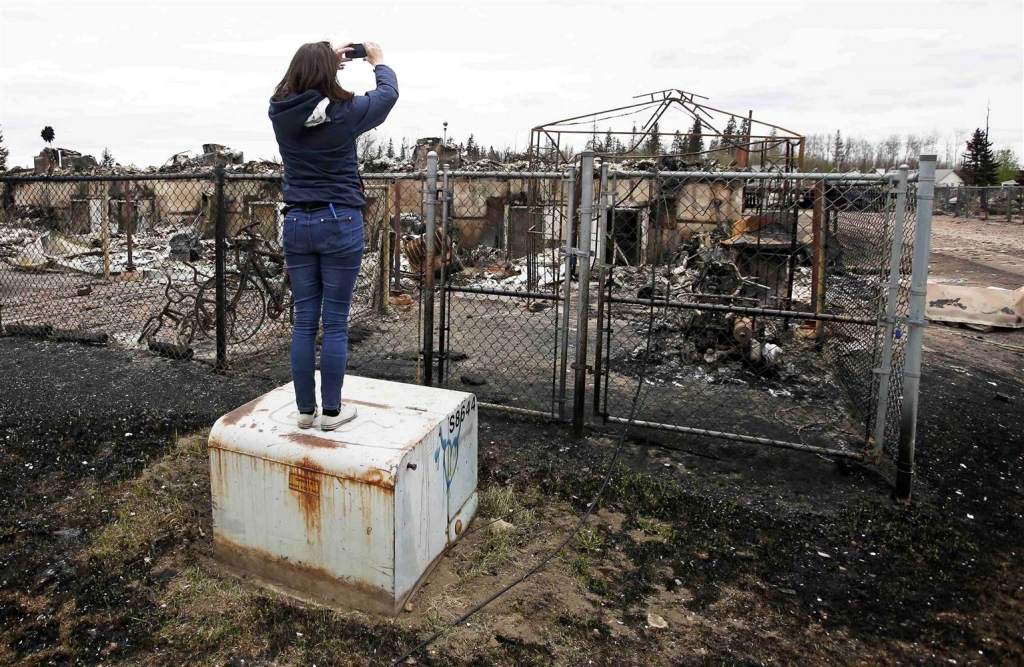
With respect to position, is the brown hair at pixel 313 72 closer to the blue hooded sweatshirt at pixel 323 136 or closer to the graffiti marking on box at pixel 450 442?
the blue hooded sweatshirt at pixel 323 136

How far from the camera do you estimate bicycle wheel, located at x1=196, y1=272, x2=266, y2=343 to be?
7.05 metres

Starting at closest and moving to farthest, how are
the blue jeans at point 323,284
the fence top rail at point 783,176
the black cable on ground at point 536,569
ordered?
the black cable on ground at point 536,569 < the blue jeans at point 323,284 < the fence top rail at point 783,176

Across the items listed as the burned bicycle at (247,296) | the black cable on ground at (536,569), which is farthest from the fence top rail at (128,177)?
the black cable on ground at (536,569)

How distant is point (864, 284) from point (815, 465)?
1778mm

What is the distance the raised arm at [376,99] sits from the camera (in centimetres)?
272

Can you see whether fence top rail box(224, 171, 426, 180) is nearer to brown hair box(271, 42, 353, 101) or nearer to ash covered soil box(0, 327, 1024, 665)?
brown hair box(271, 42, 353, 101)

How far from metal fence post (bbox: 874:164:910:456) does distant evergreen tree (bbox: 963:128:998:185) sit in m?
49.9

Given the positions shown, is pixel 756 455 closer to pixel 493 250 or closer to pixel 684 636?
pixel 684 636

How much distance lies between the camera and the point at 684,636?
102 inches

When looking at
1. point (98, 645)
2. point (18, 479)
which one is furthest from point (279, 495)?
point (18, 479)

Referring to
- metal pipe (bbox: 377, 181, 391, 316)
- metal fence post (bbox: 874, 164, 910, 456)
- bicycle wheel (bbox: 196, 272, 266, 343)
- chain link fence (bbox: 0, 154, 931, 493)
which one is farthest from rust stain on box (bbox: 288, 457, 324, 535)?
metal pipe (bbox: 377, 181, 391, 316)

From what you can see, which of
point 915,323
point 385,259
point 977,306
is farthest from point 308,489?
point 977,306

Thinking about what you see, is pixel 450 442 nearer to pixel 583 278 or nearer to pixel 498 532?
pixel 498 532

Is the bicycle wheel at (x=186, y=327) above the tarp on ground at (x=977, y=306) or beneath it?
beneath
